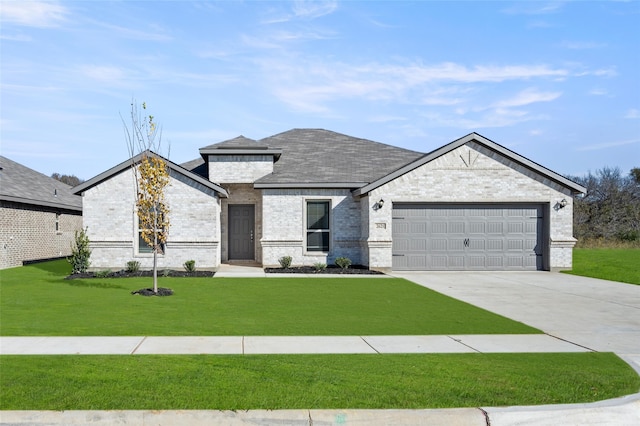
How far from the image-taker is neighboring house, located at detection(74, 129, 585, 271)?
61.8ft

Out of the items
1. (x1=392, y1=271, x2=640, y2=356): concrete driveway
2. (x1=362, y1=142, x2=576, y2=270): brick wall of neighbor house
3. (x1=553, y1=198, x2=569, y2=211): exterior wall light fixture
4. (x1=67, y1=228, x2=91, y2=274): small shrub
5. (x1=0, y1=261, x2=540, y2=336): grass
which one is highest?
(x1=362, y1=142, x2=576, y2=270): brick wall of neighbor house

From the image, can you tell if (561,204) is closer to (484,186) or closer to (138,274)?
(484,186)

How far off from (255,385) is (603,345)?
5.85m

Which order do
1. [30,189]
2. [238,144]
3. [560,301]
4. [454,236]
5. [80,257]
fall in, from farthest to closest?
[30,189]
[238,144]
[454,236]
[80,257]
[560,301]

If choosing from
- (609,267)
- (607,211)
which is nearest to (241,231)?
(609,267)

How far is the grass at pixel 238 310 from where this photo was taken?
8375 mm

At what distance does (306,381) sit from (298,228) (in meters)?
14.8

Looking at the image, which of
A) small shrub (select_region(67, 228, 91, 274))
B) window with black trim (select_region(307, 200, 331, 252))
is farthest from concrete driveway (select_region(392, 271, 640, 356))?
small shrub (select_region(67, 228, 91, 274))

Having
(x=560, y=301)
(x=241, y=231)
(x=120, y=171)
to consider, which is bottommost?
(x=560, y=301)

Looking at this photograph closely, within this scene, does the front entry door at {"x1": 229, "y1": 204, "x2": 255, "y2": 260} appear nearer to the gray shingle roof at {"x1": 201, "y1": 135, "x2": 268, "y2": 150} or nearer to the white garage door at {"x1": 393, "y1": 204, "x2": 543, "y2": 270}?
the gray shingle roof at {"x1": 201, "y1": 135, "x2": 268, "y2": 150}

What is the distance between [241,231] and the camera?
886 inches

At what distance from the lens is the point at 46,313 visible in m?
9.73

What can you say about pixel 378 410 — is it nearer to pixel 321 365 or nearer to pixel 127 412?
pixel 321 365

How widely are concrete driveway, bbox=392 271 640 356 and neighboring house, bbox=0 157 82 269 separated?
15.3m
